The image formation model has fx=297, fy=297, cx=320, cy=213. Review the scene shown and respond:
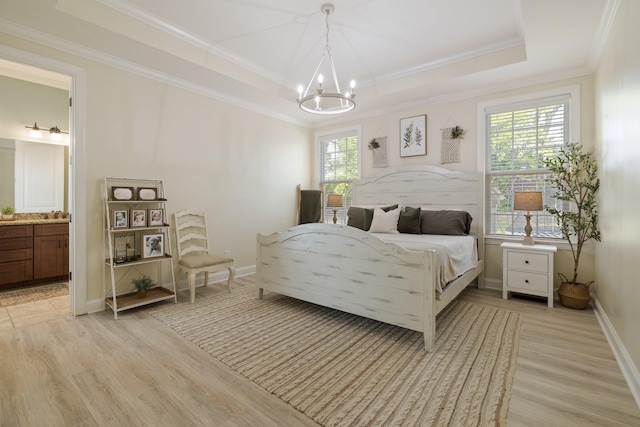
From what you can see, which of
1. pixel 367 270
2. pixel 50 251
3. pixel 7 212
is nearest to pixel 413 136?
pixel 367 270

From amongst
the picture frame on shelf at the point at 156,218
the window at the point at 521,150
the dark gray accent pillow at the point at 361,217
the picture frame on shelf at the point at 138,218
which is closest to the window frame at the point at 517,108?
the window at the point at 521,150

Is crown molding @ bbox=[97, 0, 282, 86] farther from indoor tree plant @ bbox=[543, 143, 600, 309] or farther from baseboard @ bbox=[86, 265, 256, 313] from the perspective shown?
indoor tree plant @ bbox=[543, 143, 600, 309]

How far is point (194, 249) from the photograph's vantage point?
386cm

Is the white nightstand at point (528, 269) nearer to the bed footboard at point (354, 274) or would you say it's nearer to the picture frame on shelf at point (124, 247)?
the bed footboard at point (354, 274)

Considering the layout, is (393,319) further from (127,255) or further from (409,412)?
(127,255)

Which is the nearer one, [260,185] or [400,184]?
[400,184]

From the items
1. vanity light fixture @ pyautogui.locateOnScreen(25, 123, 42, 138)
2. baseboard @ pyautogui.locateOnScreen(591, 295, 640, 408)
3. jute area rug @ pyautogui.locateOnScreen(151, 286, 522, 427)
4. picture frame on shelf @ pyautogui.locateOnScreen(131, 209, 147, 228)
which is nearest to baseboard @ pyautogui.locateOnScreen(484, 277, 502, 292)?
jute area rug @ pyautogui.locateOnScreen(151, 286, 522, 427)

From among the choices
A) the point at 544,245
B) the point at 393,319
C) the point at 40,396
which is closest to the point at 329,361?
the point at 393,319

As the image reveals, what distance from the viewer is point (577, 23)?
99.5 inches

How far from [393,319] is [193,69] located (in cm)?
343

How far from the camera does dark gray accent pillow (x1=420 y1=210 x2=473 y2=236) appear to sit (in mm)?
3621

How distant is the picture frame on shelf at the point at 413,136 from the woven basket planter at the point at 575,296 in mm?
2343

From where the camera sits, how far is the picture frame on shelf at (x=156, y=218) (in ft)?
10.9

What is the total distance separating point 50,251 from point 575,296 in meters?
6.35
